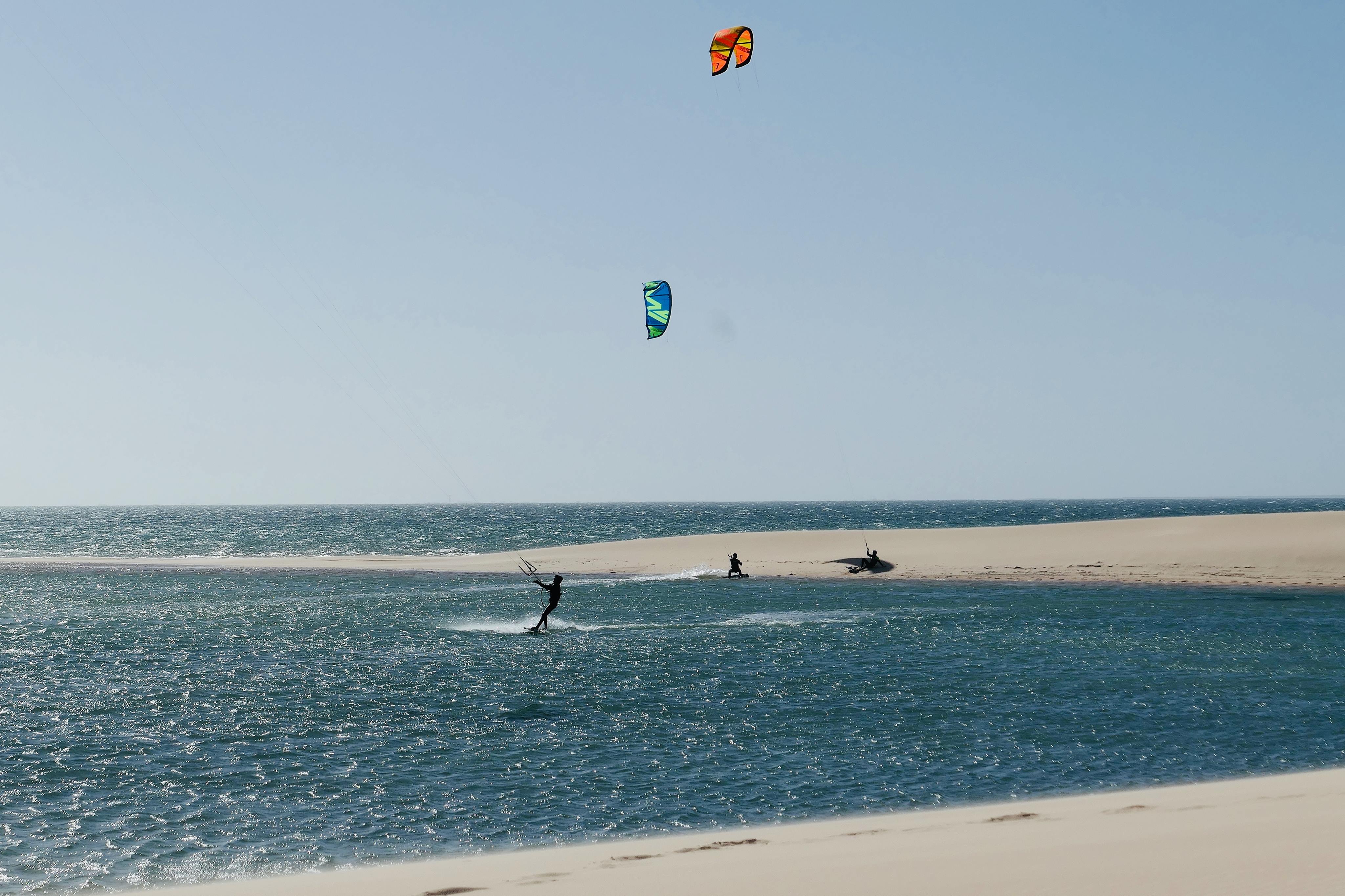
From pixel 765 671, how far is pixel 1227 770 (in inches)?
451

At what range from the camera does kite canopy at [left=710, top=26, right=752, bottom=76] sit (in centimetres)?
3092

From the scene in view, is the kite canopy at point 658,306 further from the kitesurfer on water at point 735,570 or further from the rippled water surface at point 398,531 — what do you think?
the rippled water surface at point 398,531

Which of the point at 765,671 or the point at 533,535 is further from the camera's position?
the point at 533,535

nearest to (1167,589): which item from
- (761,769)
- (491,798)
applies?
(761,769)

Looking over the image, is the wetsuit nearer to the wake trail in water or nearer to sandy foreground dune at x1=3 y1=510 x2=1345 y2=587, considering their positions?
the wake trail in water

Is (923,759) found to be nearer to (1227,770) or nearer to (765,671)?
(1227,770)

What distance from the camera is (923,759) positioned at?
17.2m

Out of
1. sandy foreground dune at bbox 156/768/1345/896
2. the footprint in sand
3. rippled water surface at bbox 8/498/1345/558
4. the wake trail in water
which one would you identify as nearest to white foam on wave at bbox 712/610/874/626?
the wake trail in water

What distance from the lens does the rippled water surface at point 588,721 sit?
14.1 m

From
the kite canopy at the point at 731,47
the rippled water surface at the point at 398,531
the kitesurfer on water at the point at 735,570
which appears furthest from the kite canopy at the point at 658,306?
the rippled water surface at the point at 398,531

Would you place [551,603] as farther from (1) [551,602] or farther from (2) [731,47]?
(2) [731,47]

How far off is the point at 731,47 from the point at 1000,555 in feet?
116

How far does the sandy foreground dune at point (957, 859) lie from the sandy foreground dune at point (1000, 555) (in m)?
38.3

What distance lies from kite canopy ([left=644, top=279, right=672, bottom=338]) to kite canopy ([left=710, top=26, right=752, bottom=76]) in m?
7.88
